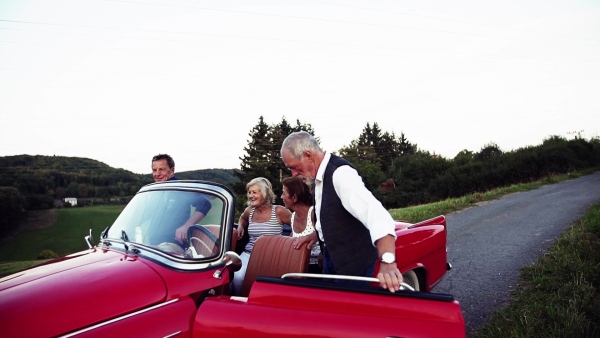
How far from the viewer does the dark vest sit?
8.04 feet

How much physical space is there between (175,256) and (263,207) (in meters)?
1.95

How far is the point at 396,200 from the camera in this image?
50.8m

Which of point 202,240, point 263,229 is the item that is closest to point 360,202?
point 202,240

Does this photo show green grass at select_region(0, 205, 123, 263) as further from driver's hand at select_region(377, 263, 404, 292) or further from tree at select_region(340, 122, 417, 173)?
driver's hand at select_region(377, 263, 404, 292)

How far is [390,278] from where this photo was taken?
201 centimetres

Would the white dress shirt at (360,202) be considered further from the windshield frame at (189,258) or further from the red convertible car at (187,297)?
the windshield frame at (189,258)

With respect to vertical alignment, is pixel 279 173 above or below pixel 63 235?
above

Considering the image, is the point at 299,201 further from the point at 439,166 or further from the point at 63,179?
the point at 63,179

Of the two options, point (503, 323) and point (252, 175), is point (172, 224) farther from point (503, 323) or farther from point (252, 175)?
point (252, 175)

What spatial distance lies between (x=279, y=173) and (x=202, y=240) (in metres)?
49.6

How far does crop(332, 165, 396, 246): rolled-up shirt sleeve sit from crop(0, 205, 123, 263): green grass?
44899mm

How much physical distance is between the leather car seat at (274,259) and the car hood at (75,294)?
3.27ft

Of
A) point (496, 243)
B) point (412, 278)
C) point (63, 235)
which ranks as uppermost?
point (412, 278)

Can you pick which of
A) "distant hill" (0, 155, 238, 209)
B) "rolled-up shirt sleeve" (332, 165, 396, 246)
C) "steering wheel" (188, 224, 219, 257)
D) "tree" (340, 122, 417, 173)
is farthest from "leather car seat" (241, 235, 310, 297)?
"tree" (340, 122, 417, 173)
